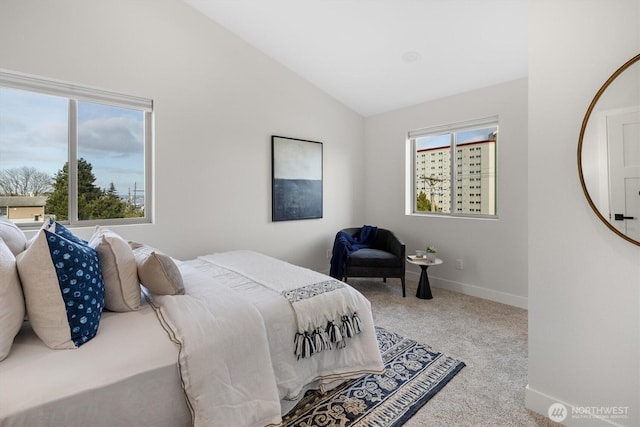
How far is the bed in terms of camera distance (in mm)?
1040

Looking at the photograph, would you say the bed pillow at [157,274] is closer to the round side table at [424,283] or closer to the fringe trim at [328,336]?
the fringe trim at [328,336]

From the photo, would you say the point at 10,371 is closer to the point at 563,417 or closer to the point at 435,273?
the point at 563,417

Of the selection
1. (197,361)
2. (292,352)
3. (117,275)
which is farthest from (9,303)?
(292,352)

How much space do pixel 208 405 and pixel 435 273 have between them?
339cm

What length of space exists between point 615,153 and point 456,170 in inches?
100

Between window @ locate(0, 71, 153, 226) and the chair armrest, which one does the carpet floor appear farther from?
window @ locate(0, 71, 153, 226)

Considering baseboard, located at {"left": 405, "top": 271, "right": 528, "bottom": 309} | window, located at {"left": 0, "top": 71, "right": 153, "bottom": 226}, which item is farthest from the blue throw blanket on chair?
window, located at {"left": 0, "top": 71, "right": 153, "bottom": 226}

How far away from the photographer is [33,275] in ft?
3.84

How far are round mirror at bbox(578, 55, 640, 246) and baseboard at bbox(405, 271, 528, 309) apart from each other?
7.13ft

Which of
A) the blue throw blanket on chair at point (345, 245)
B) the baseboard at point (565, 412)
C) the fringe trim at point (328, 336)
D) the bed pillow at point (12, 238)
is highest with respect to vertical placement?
the bed pillow at point (12, 238)

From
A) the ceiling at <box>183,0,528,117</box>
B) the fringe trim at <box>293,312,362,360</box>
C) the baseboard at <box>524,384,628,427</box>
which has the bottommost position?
the baseboard at <box>524,384,628,427</box>

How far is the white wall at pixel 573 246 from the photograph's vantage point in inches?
55.6

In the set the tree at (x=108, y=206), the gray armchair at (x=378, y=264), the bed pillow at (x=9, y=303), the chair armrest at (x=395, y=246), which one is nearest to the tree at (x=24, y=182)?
the tree at (x=108, y=206)

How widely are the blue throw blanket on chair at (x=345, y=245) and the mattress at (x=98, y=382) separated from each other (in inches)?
99.7
